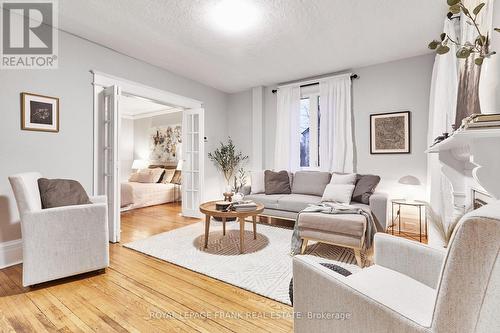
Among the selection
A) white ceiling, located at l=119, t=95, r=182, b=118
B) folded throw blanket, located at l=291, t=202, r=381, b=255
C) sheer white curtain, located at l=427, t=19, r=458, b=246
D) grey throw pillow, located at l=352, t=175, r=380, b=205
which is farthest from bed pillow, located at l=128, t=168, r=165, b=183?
sheer white curtain, located at l=427, t=19, r=458, b=246

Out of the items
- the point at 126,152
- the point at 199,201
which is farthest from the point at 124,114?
the point at 199,201

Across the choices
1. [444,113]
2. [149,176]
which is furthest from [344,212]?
[149,176]

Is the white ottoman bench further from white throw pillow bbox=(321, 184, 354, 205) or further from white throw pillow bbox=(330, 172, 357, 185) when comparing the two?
white throw pillow bbox=(330, 172, 357, 185)

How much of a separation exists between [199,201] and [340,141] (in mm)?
2781

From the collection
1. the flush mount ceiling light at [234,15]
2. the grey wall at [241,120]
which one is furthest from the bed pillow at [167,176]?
the flush mount ceiling light at [234,15]

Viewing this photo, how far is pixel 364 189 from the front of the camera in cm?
355

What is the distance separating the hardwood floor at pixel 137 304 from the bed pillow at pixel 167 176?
4.16 meters

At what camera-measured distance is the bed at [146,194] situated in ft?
17.3

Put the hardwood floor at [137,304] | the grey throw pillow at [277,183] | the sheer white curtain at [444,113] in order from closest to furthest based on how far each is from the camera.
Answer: the hardwood floor at [137,304] < the sheer white curtain at [444,113] < the grey throw pillow at [277,183]

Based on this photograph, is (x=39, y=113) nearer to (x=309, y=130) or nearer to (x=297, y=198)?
(x=297, y=198)

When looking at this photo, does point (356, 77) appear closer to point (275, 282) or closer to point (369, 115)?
point (369, 115)

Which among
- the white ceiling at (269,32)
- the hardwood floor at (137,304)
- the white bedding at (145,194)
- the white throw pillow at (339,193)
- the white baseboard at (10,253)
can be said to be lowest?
the hardwood floor at (137,304)

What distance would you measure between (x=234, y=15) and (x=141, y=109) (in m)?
5.51

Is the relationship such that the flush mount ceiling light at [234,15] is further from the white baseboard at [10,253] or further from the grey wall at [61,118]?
the white baseboard at [10,253]
